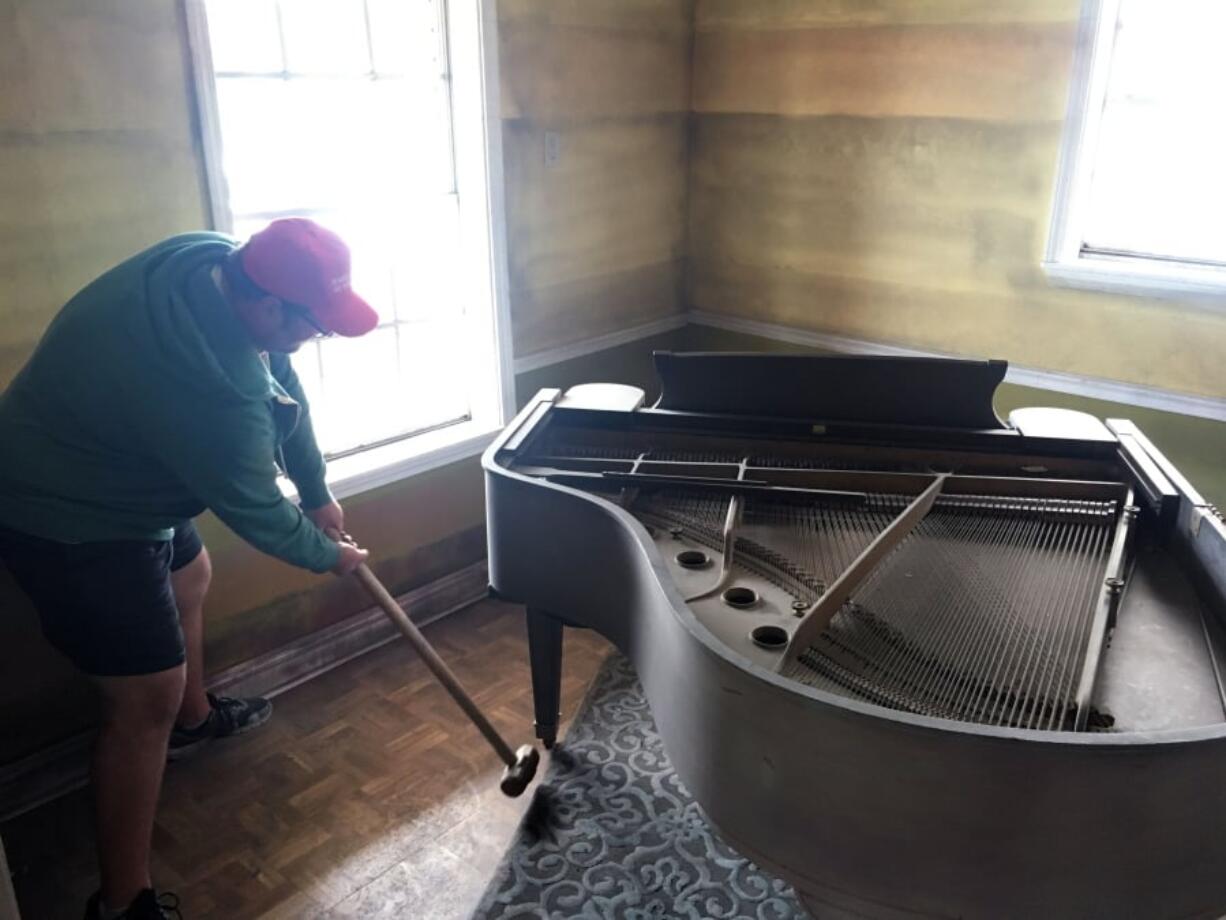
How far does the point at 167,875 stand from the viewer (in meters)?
2.46

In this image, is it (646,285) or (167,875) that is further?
(646,285)

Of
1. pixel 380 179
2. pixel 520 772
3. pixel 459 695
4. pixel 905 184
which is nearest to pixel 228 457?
pixel 459 695

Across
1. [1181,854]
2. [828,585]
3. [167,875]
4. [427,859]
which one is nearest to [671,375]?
[828,585]

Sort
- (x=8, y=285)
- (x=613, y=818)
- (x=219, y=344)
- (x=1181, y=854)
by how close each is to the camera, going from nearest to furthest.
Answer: (x=1181, y=854)
(x=219, y=344)
(x=8, y=285)
(x=613, y=818)

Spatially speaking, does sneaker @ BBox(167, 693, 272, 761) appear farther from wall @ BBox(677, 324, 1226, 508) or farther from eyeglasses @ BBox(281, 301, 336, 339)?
wall @ BBox(677, 324, 1226, 508)

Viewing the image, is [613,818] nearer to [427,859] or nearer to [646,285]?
[427,859]

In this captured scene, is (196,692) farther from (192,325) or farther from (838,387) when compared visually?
(838,387)

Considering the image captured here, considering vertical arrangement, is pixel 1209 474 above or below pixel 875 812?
below

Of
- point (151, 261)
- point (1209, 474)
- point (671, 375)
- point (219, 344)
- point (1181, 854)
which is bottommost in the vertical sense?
point (1209, 474)

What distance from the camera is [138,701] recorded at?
2152 mm

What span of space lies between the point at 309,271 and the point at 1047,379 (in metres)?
2.76

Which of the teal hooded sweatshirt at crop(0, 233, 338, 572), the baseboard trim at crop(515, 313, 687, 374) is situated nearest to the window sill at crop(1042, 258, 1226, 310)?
the baseboard trim at crop(515, 313, 687, 374)

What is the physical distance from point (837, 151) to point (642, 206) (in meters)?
0.80

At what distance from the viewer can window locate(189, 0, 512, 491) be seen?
2.97 meters
